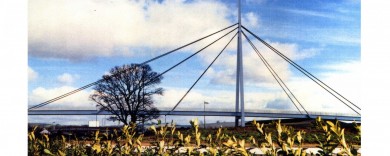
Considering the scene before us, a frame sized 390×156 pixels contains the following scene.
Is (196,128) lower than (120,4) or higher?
lower

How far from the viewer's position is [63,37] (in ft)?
8.41

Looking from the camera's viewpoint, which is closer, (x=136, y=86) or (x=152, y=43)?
(x=152, y=43)
